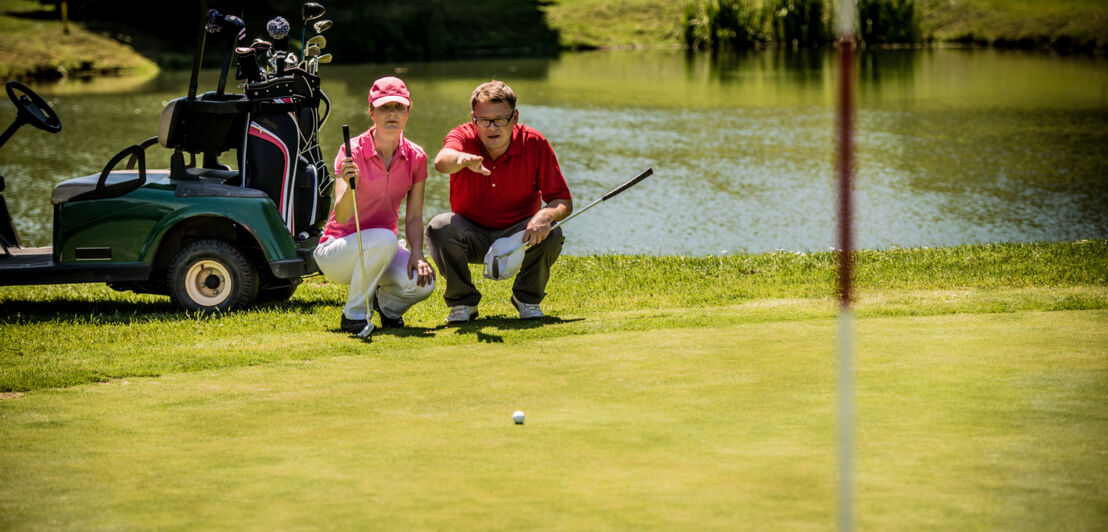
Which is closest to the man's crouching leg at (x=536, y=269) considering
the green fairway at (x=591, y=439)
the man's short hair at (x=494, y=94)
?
the man's short hair at (x=494, y=94)

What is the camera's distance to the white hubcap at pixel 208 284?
8156 millimetres

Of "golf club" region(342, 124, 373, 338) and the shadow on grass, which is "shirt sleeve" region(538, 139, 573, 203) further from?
"golf club" region(342, 124, 373, 338)

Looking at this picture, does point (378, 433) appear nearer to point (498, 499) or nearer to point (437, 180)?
point (498, 499)

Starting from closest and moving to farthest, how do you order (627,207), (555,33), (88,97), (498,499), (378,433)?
1. (498,499)
2. (378,433)
3. (627,207)
4. (88,97)
5. (555,33)

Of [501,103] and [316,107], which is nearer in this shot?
[501,103]

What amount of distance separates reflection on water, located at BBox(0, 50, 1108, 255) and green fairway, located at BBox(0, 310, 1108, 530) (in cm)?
758

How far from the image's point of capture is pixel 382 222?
7383 millimetres

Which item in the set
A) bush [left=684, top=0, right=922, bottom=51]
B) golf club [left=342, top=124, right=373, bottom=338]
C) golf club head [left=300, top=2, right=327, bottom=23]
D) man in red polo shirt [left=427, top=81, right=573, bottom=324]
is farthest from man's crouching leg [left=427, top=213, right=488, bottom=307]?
bush [left=684, top=0, right=922, bottom=51]

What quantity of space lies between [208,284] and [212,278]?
0.16ft

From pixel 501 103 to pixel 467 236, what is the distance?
88cm

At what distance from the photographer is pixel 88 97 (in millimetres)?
30312

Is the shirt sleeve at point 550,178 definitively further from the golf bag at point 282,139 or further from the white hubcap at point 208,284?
the white hubcap at point 208,284

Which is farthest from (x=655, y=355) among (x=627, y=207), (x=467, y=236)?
(x=627, y=207)

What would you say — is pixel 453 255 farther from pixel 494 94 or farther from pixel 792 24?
pixel 792 24
